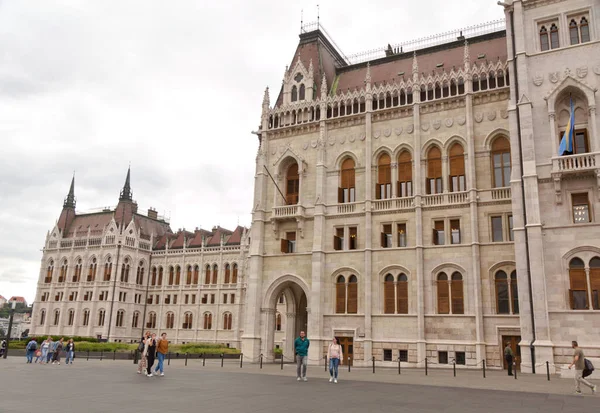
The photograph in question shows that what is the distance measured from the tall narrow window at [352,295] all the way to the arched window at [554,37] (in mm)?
19905

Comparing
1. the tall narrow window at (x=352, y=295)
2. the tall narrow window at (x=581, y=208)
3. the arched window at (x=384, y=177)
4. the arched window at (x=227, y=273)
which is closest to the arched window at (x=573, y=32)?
the tall narrow window at (x=581, y=208)

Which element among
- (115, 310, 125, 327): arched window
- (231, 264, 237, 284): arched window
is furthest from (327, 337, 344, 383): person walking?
(115, 310, 125, 327): arched window

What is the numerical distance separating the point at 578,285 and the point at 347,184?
17.6 meters


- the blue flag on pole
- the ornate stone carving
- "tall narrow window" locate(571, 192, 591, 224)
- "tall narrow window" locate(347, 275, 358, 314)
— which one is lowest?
"tall narrow window" locate(347, 275, 358, 314)

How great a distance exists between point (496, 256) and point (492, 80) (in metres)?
12.4

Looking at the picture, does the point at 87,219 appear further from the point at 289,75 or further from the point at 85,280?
the point at 289,75

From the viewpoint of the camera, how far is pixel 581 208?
2895 cm

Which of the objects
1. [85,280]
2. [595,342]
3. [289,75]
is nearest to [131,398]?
[595,342]

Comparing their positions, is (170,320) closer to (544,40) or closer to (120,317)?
(120,317)

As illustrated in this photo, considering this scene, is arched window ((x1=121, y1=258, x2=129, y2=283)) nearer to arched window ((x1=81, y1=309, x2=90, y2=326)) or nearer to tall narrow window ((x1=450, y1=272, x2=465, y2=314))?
arched window ((x1=81, y1=309, x2=90, y2=326))

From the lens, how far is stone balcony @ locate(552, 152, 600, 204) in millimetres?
28344

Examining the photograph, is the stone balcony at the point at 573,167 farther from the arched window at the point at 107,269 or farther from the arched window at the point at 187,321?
the arched window at the point at 107,269

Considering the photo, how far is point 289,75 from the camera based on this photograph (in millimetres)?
44094

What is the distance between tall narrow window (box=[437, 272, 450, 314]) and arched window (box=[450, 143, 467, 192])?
620cm
